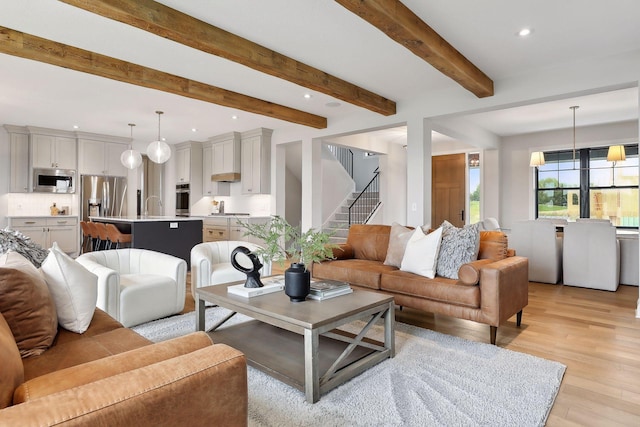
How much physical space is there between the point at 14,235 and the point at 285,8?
2.45 meters

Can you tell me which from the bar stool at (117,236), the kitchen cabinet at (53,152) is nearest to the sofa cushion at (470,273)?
the bar stool at (117,236)

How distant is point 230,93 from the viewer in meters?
4.96

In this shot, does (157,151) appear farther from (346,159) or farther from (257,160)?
(346,159)

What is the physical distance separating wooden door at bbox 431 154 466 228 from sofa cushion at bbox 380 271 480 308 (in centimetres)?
562

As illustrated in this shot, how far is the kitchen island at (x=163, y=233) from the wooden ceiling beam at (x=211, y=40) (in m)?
2.99

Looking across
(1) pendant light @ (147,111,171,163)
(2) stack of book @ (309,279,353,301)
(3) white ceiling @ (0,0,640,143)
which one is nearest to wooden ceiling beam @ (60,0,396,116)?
(3) white ceiling @ (0,0,640,143)

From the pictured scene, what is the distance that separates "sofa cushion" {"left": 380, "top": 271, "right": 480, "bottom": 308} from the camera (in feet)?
9.60

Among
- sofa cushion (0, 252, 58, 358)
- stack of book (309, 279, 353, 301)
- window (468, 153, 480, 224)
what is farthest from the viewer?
window (468, 153, 480, 224)

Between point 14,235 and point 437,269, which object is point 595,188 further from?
point 14,235

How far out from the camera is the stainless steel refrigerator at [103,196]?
25.3 ft

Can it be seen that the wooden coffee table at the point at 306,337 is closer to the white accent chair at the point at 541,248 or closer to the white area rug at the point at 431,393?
the white area rug at the point at 431,393

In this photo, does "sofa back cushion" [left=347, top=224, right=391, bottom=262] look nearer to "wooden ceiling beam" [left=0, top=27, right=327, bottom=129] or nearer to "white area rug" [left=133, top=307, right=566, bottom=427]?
"white area rug" [left=133, top=307, right=566, bottom=427]

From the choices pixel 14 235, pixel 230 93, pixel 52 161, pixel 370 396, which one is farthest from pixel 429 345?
pixel 52 161

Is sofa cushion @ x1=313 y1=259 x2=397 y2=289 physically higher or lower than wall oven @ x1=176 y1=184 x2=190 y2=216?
lower
